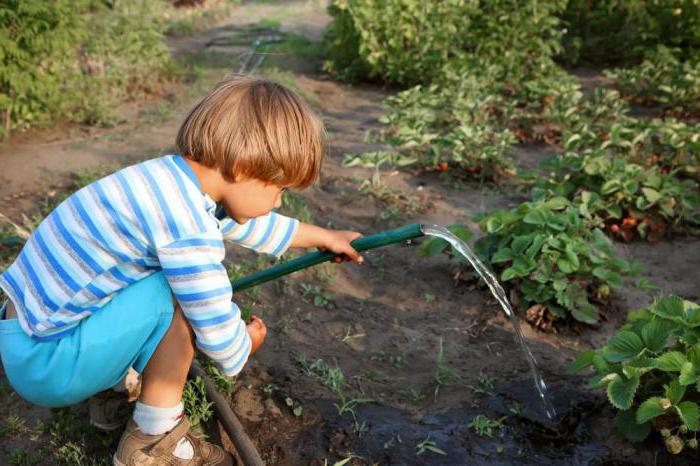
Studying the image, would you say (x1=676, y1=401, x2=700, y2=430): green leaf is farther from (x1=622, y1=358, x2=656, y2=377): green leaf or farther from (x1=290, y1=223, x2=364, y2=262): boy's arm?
(x1=290, y1=223, x2=364, y2=262): boy's arm

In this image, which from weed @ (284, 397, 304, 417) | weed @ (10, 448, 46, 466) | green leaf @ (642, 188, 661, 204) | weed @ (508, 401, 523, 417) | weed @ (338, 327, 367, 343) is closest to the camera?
weed @ (10, 448, 46, 466)

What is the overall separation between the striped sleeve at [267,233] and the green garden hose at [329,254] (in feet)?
0.33

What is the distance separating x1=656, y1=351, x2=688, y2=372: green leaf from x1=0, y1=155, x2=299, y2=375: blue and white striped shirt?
1.33 meters

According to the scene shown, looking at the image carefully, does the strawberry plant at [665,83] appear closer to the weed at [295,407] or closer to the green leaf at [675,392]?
the green leaf at [675,392]

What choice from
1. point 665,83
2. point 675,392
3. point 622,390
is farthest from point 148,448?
point 665,83

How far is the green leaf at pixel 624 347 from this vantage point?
234 cm

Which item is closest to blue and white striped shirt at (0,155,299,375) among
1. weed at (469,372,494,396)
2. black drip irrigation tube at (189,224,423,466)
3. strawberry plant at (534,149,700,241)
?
black drip irrigation tube at (189,224,423,466)

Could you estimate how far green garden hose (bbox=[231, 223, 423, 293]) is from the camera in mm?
2146

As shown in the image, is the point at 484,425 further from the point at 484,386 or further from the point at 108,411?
the point at 108,411

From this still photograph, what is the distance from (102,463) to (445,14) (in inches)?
231

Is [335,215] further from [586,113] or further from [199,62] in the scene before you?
[199,62]

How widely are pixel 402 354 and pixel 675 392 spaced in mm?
1176

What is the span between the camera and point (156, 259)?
1.95 m

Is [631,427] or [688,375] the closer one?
[688,375]
